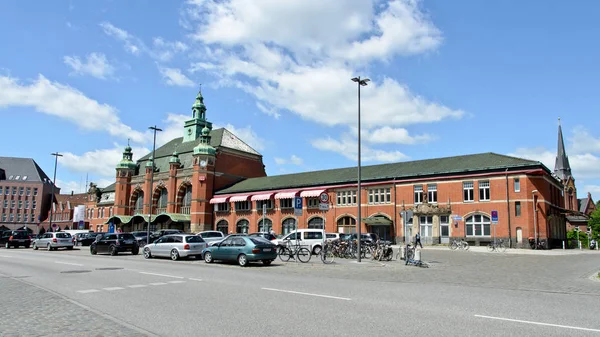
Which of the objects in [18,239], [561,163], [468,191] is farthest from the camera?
[561,163]

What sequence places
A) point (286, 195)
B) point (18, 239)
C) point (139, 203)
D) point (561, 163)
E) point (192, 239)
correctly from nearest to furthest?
1. point (192, 239)
2. point (18, 239)
3. point (286, 195)
4. point (139, 203)
5. point (561, 163)

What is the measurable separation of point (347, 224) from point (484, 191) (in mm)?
15826

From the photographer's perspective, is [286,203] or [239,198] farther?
[239,198]

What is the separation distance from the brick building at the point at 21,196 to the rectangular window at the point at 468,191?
104397 mm

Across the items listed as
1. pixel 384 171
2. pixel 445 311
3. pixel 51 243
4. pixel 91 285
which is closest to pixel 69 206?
pixel 51 243

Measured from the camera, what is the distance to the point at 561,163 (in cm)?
9838

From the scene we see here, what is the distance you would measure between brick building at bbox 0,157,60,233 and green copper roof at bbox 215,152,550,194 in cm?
6973

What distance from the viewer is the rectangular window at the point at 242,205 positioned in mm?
61384

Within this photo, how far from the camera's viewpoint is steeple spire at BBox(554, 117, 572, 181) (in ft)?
319

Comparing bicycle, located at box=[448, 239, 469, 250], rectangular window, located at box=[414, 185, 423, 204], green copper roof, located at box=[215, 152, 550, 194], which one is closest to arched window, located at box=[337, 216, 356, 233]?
green copper roof, located at box=[215, 152, 550, 194]

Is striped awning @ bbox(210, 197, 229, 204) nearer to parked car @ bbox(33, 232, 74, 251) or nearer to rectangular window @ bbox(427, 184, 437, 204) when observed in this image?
parked car @ bbox(33, 232, 74, 251)

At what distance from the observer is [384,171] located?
51.2 metres

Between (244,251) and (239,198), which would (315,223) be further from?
(244,251)

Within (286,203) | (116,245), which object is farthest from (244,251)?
(286,203)
